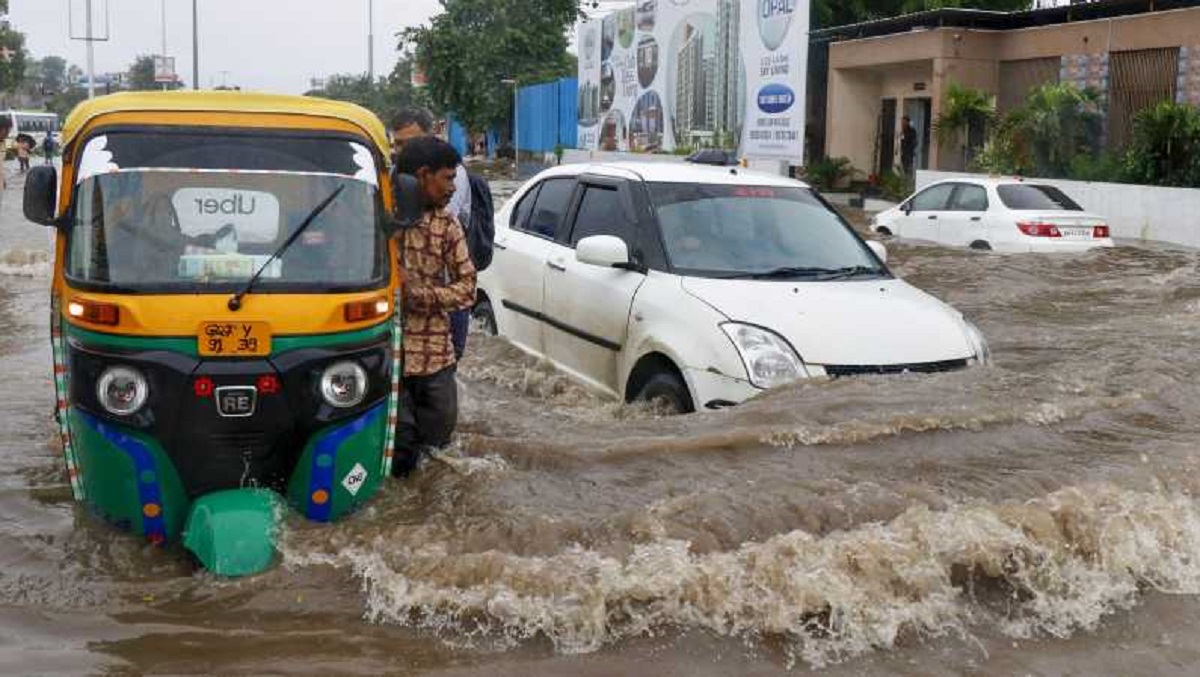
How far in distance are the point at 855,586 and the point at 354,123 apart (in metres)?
2.57

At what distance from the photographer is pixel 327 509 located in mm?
4672

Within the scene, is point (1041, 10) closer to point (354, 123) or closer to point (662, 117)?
point (662, 117)

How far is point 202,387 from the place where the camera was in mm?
4332

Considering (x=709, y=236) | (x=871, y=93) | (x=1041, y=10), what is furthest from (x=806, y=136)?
(x=709, y=236)

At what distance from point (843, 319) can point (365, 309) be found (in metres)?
2.66

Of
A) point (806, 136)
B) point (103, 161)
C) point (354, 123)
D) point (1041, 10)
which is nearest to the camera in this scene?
point (103, 161)

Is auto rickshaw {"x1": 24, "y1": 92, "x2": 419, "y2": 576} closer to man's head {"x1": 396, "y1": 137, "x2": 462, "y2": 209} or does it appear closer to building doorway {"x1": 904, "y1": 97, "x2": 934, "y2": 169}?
man's head {"x1": 396, "y1": 137, "x2": 462, "y2": 209}

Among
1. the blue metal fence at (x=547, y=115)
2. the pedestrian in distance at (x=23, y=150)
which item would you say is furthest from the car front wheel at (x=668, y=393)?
the blue metal fence at (x=547, y=115)

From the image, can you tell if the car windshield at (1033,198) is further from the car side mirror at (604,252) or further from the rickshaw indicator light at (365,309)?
the rickshaw indicator light at (365,309)

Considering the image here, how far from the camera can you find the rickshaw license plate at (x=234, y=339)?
4.34 m

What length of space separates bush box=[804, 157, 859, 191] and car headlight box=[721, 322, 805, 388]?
20.9 m

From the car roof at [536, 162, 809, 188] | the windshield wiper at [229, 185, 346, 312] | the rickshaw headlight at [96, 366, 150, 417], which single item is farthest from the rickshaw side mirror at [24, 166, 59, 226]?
the car roof at [536, 162, 809, 188]

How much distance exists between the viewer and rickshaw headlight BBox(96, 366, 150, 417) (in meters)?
4.32

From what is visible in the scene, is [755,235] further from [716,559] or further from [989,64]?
[989,64]
